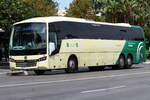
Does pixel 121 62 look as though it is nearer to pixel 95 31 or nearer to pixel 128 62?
pixel 128 62

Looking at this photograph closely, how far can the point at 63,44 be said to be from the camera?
28.5 m

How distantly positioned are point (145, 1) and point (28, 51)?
4602 centimetres

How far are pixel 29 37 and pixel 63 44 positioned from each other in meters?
2.04

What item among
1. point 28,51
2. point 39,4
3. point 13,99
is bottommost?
point 13,99

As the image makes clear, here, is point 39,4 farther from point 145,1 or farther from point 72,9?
point 145,1

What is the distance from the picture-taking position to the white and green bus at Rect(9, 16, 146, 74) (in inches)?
1085

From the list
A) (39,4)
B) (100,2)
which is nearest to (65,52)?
(39,4)

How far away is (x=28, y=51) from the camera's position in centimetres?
2756

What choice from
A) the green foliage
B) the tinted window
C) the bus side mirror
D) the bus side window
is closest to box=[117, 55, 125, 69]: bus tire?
the tinted window

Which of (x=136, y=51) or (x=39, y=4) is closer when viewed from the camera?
(x=136, y=51)

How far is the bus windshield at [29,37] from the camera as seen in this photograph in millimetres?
27578

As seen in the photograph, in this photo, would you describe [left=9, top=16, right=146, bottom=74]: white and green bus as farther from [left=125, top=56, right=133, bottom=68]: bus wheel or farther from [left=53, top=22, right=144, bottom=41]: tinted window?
[left=125, top=56, right=133, bottom=68]: bus wheel

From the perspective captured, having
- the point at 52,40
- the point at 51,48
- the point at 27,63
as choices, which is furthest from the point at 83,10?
the point at 27,63

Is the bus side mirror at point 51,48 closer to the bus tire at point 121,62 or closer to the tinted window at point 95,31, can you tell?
the tinted window at point 95,31
